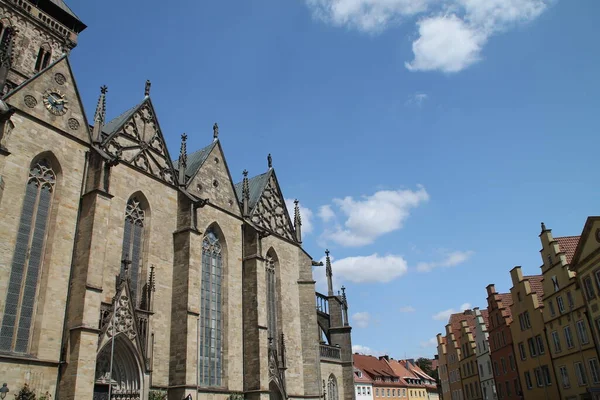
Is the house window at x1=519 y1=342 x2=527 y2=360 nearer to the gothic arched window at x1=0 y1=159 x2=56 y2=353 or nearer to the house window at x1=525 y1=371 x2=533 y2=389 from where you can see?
the house window at x1=525 y1=371 x2=533 y2=389

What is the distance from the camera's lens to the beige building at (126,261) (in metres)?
17.9

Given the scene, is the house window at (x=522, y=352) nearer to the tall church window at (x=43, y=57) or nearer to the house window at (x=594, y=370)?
the house window at (x=594, y=370)

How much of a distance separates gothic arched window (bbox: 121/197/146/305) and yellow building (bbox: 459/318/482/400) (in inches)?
1366

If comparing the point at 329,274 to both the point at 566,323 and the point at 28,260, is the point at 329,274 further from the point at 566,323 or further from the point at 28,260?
the point at 28,260

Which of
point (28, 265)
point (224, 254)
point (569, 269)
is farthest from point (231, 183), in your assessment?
point (569, 269)

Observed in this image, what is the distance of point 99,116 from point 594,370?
90.3 ft

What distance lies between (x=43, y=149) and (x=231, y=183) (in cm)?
1225

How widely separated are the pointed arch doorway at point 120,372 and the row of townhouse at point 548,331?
22.1 m

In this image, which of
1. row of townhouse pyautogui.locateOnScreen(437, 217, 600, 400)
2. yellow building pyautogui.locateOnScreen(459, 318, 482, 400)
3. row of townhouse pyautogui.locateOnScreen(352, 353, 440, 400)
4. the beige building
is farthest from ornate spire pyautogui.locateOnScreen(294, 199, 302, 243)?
row of townhouse pyautogui.locateOnScreen(352, 353, 440, 400)

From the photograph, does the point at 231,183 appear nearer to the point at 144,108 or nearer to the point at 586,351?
the point at 144,108

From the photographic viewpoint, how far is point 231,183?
30.5 m

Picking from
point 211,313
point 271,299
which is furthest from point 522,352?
point 211,313

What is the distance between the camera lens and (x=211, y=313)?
85.3ft

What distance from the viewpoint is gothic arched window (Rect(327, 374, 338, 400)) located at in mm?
33844
